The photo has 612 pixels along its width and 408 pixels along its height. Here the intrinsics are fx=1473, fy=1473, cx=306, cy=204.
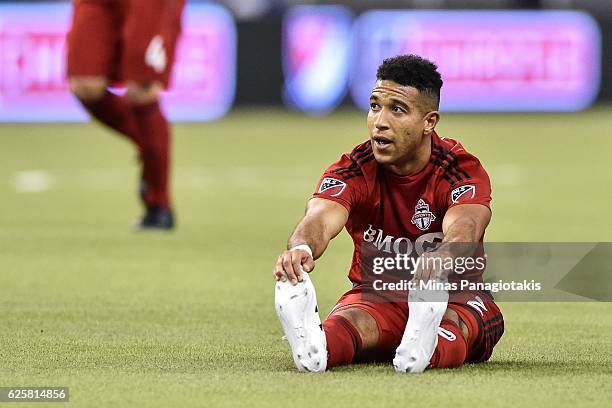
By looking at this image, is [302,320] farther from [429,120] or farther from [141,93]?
[141,93]

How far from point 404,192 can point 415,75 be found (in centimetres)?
40

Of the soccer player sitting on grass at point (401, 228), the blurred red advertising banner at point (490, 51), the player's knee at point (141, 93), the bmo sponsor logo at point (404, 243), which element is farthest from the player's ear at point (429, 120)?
the blurred red advertising banner at point (490, 51)

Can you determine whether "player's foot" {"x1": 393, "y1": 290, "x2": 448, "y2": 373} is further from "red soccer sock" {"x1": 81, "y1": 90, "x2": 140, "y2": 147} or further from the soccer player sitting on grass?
"red soccer sock" {"x1": 81, "y1": 90, "x2": 140, "y2": 147}

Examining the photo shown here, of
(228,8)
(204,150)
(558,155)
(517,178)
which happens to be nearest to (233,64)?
(228,8)

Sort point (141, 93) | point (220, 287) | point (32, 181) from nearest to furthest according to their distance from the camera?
point (220, 287) → point (141, 93) → point (32, 181)

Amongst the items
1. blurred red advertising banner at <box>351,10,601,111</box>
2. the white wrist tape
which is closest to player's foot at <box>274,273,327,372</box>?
the white wrist tape

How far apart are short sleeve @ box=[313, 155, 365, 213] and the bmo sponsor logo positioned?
15 centimetres

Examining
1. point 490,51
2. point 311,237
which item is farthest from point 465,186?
point 490,51

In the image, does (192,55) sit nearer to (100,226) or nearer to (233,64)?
(233,64)

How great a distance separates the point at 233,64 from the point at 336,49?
1361 millimetres

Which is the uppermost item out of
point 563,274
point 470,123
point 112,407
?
point 112,407

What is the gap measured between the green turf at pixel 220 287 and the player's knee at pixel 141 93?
82cm

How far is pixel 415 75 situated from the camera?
15.6ft

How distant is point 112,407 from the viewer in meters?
3.90
